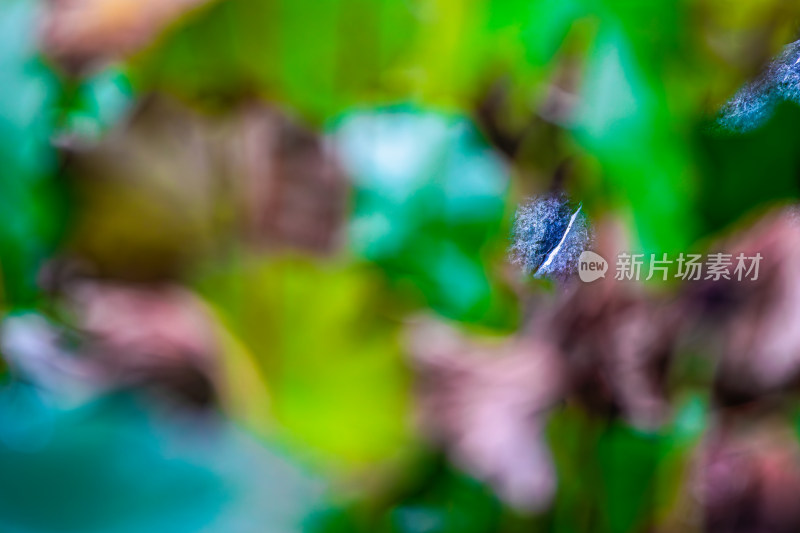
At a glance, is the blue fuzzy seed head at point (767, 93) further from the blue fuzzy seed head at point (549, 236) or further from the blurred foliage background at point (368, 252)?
the blue fuzzy seed head at point (549, 236)

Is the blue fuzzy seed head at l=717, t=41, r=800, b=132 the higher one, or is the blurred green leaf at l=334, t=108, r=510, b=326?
the blue fuzzy seed head at l=717, t=41, r=800, b=132

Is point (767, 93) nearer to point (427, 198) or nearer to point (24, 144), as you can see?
point (427, 198)

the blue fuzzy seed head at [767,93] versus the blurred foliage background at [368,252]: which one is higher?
the blue fuzzy seed head at [767,93]

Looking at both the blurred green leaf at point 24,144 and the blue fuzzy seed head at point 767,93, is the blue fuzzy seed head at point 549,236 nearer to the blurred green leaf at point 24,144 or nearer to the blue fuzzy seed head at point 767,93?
the blue fuzzy seed head at point 767,93

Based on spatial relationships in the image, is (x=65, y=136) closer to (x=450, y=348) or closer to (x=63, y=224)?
(x=63, y=224)

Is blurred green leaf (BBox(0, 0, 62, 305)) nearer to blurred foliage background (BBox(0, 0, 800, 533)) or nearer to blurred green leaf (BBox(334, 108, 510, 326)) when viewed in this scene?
blurred foliage background (BBox(0, 0, 800, 533))

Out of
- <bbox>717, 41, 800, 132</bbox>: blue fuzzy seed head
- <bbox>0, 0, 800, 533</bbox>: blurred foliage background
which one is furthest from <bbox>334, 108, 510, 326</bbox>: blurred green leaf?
<bbox>717, 41, 800, 132</bbox>: blue fuzzy seed head

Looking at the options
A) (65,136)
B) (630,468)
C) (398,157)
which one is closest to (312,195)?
(398,157)

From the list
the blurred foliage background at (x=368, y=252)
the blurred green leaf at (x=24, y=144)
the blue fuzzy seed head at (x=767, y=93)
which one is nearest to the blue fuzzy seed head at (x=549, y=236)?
the blurred foliage background at (x=368, y=252)
